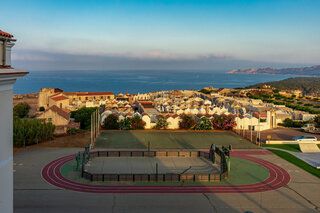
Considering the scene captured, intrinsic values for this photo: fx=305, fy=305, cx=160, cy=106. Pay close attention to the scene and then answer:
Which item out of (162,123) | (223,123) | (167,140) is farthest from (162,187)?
(223,123)

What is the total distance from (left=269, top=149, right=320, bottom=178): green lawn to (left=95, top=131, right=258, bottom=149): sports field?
8.08 ft

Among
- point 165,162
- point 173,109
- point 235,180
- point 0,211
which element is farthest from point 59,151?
point 173,109

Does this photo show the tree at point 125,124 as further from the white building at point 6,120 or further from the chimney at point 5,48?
the chimney at point 5,48

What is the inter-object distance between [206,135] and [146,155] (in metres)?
10.1

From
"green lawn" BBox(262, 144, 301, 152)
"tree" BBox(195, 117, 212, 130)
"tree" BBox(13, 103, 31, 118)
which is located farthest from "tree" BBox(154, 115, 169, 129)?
"tree" BBox(13, 103, 31, 118)

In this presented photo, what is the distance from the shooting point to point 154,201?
15742 mm

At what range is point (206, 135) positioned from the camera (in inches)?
1262

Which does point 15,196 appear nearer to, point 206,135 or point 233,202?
point 233,202

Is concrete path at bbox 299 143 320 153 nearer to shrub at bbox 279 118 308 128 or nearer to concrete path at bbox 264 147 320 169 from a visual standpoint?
concrete path at bbox 264 147 320 169

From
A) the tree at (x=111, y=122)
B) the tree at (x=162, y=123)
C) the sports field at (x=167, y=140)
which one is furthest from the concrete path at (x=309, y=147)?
the tree at (x=111, y=122)

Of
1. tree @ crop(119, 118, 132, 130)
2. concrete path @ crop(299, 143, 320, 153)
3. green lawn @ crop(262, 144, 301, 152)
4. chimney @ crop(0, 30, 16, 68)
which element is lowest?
green lawn @ crop(262, 144, 301, 152)

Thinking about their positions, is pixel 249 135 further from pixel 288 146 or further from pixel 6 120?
pixel 6 120

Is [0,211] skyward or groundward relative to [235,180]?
skyward

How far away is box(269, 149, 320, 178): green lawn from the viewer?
21.7m
